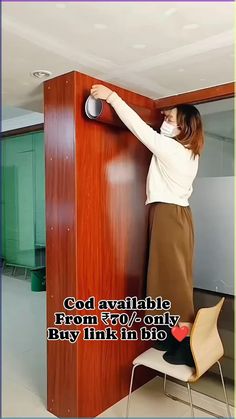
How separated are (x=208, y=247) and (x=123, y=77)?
1.33m

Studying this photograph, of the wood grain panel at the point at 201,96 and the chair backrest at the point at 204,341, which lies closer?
the chair backrest at the point at 204,341

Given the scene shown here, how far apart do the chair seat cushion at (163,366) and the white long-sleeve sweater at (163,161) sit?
906mm

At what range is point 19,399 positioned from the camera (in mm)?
2211

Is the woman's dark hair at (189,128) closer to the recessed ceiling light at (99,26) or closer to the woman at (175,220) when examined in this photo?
the woman at (175,220)

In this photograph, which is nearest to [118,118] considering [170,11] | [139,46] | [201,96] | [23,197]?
[139,46]

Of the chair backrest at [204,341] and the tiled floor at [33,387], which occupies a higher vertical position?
the chair backrest at [204,341]

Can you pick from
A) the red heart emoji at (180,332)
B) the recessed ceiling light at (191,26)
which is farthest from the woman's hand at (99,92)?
the red heart emoji at (180,332)

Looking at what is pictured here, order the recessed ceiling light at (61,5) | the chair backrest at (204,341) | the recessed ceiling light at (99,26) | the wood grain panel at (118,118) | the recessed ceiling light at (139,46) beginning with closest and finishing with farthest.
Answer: the recessed ceiling light at (61,5) < the recessed ceiling light at (99,26) < the recessed ceiling light at (139,46) < the chair backrest at (204,341) < the wood grain panel at (118,118)

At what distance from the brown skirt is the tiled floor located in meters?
0.64

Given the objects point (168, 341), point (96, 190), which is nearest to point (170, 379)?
point (168, 341)

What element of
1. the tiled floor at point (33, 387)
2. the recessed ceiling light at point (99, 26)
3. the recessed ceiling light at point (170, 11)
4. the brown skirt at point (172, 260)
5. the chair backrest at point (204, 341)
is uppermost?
the recessed ceiling light at point (99, 26)

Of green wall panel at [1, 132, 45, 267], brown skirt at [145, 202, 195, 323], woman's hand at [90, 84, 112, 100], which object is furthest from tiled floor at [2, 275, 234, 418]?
woman's hand at [90, 84, 112, 100]

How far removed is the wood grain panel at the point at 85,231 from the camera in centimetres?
190

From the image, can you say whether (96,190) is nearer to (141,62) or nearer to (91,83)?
(91,83)
